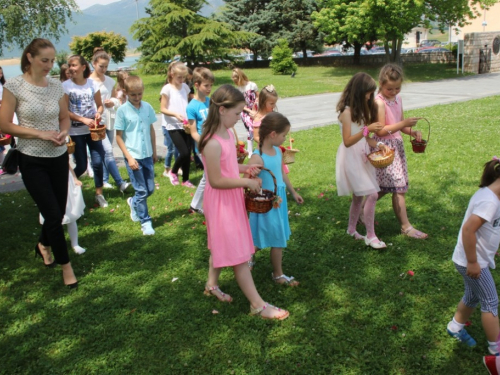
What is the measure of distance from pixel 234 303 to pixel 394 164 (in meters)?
2.19

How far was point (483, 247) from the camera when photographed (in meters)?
2.95

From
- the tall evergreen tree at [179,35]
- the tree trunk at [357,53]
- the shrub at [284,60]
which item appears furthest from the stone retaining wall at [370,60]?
the tall evergreen tree at [179,35]

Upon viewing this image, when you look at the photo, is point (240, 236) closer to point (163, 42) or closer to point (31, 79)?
point (31, 79)

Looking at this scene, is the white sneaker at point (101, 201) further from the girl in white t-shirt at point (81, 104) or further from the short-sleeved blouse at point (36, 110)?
the short-sleeved blouse at point (36, 110)

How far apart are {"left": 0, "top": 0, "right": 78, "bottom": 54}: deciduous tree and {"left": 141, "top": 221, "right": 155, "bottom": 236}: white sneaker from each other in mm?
27806

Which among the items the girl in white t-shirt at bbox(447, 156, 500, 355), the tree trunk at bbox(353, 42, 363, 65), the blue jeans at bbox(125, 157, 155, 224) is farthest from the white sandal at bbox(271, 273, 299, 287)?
the tree trunk at bbox(353, 42, 363, 65)

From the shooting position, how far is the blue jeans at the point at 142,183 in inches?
213

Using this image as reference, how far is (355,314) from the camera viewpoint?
367 cm

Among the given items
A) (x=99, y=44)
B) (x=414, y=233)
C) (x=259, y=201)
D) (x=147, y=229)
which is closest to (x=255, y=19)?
(x=99, y=44)

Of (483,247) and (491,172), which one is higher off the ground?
(491,172)

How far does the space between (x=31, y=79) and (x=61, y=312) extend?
1977mm

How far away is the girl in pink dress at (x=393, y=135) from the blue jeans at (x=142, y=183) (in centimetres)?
261

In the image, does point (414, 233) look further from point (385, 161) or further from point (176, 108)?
point (176, 108)

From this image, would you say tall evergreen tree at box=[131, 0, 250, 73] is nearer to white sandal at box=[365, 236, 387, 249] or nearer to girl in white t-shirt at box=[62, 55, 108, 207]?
girl in white t-shirt at box=[62, 55, 108, 207]
